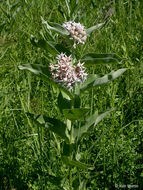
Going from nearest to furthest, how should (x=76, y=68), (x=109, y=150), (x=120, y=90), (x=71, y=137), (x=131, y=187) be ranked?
(x=76, y=68) < (x=71, y=137) < (x=131, y=187) < (x=109, y=150) < (x=120, y=90)

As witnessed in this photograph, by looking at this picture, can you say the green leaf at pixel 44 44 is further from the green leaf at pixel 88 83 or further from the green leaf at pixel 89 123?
the green leaf at pixel 89 123

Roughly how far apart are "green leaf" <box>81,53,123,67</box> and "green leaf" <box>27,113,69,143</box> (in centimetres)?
36

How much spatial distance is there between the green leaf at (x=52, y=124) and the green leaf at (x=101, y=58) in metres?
0.36

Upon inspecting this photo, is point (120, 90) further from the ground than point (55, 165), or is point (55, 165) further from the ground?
point (120, 90)

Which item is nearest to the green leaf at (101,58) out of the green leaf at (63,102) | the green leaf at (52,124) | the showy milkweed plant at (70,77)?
the showy milkweed plant at (70,77)

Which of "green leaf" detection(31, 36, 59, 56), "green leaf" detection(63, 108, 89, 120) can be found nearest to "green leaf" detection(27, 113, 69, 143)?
"green leaf" detection(63, 108, 89, 120)

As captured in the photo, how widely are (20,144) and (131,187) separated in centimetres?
76

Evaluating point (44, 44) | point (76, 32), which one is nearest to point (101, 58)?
point (76, 32)

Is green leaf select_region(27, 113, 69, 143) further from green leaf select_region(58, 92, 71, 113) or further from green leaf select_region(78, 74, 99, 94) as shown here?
green leaf select_region(78, 74, 99, 94)

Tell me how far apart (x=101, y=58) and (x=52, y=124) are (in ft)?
1.43

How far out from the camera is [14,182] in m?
1.54

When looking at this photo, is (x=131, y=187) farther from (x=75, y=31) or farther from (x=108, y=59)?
(x=75, y=31)

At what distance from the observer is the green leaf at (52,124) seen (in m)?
1.35

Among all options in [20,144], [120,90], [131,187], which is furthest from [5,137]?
[120,90]
